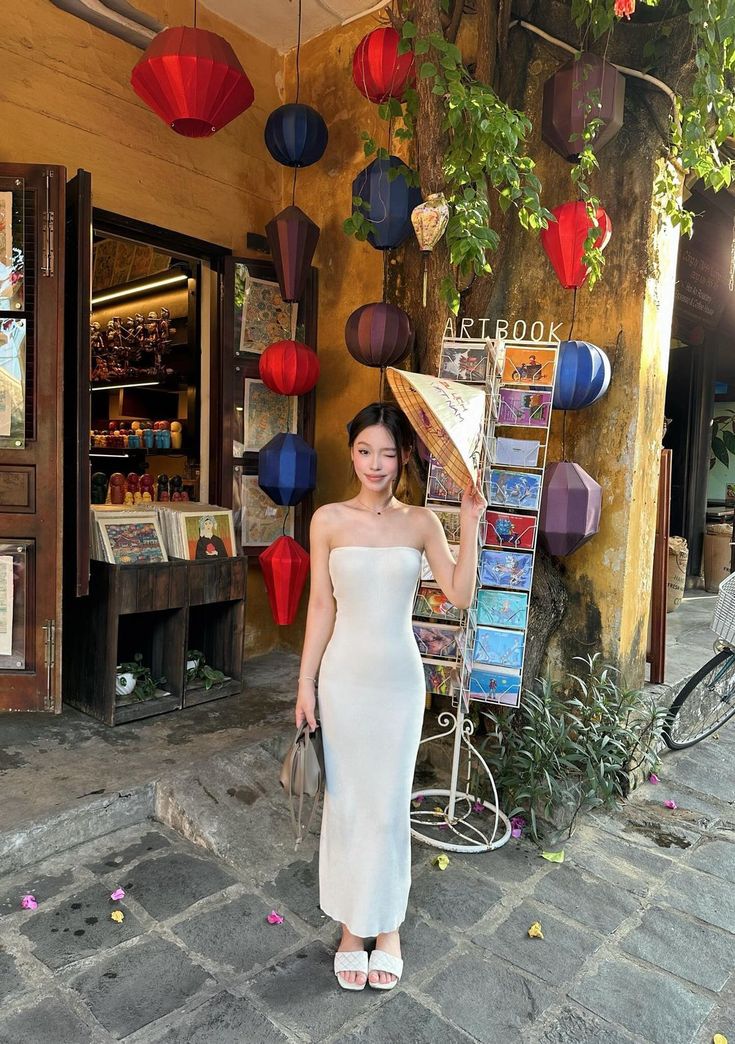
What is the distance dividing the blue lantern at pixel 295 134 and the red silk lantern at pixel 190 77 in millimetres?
836

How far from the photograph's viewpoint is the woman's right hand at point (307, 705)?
234 cm

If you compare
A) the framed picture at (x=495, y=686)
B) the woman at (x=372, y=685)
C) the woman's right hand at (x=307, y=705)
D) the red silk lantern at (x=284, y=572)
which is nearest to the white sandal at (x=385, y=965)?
the woman at (x=372, y=685)

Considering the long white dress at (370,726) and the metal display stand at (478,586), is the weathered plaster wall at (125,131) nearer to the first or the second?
the metal display stand at (478,586)

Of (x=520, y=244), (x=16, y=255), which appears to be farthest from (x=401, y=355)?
(x=16, y=255)

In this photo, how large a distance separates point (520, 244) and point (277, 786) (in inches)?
123

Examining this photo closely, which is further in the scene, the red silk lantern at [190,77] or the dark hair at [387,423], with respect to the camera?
the red silk lantern at [190,77]

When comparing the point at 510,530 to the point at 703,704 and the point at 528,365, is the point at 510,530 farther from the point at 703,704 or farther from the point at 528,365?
the point at 703,704

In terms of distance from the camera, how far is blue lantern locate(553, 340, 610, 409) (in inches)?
131

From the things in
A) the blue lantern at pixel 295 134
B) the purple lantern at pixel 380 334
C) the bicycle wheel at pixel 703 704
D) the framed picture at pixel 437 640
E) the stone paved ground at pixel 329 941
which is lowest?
the stone paved ground at pixel 329 941

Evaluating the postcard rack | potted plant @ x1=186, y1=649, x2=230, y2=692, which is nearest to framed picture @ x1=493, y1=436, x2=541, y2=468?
the postcard rack

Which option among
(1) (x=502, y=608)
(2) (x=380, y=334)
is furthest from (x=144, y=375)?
(1) (x=502, y=608)

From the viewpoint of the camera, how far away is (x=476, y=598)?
3.26 metres

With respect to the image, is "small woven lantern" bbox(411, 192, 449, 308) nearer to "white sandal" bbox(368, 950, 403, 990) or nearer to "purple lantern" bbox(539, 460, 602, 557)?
"purple lantern" bbox(539, 460, 602, 557)

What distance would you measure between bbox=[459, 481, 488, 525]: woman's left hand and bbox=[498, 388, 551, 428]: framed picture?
0.96 meters
